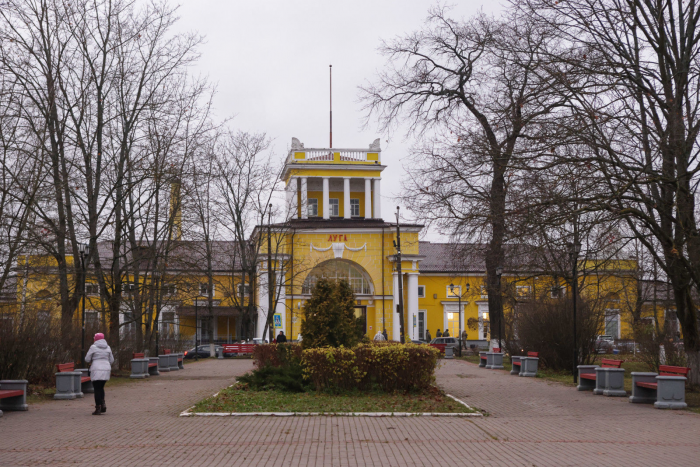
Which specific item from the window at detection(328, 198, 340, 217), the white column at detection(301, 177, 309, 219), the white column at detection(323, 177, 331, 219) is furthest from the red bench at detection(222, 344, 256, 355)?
the window at detection(328, 198, 340, 217)

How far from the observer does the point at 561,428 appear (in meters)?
12.6

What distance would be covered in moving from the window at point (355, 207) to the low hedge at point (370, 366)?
4508cm

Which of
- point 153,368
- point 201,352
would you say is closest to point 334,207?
point 201,352

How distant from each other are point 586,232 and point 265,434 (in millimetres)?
8134

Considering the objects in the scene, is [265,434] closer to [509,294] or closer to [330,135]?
[509,294]

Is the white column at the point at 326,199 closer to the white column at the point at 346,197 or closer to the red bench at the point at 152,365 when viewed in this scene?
the white column at the point at 346,197

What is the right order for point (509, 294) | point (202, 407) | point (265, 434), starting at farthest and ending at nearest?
1. point (509, 294)
2. point (202, 407)
3. point (265, 434)

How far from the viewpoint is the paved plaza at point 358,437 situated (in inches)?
379

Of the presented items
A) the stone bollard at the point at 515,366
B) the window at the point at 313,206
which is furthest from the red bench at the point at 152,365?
the window at the point at 313,206

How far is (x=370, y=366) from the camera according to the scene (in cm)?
1703

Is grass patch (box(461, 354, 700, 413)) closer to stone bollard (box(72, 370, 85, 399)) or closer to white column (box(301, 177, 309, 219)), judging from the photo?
stone bollard (box(72, 370, 85, 399))

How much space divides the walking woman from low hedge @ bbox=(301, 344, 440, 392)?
4.53m

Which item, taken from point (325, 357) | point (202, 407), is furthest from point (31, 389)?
point (325, 357)

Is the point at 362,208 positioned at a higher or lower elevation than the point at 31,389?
higher
